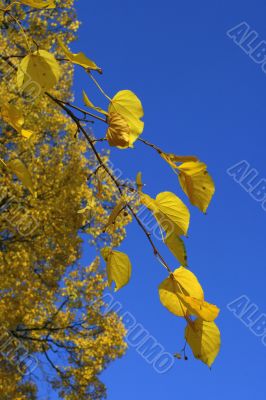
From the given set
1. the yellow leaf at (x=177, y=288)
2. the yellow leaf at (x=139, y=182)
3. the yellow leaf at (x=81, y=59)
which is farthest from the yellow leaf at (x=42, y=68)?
the yellow leaf at (x=177, y=288)

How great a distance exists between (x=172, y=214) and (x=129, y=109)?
0.15 m

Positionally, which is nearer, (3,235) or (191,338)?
(191,338)

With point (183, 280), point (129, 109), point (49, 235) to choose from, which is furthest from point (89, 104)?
point (49, 235)

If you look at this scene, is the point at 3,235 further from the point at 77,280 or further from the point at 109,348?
the point at 109,348

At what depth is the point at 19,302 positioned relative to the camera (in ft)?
20.6

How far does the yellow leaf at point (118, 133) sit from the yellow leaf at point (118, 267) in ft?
0.46

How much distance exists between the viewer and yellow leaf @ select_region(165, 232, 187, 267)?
0.55 meters

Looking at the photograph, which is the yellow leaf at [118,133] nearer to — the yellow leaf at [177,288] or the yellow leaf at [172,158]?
the yellow leaf at [172,158]

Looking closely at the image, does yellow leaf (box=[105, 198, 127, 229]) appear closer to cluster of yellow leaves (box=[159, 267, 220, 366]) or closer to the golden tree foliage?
cluster of yellow leaves (box=[159, 267, 220, 366])

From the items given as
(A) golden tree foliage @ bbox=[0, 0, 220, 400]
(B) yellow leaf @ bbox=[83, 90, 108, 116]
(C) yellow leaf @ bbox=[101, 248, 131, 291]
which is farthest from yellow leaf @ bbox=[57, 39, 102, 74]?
(A) golden tree foliage @ bbox=[0, 0, 220, 400]

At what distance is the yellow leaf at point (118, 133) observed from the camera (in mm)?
588

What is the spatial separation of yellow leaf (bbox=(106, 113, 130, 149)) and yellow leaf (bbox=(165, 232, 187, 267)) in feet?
0.39

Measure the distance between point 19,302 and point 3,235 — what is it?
122 cm

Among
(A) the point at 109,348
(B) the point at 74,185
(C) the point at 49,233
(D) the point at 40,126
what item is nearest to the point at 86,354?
(A) the point at 109,348
